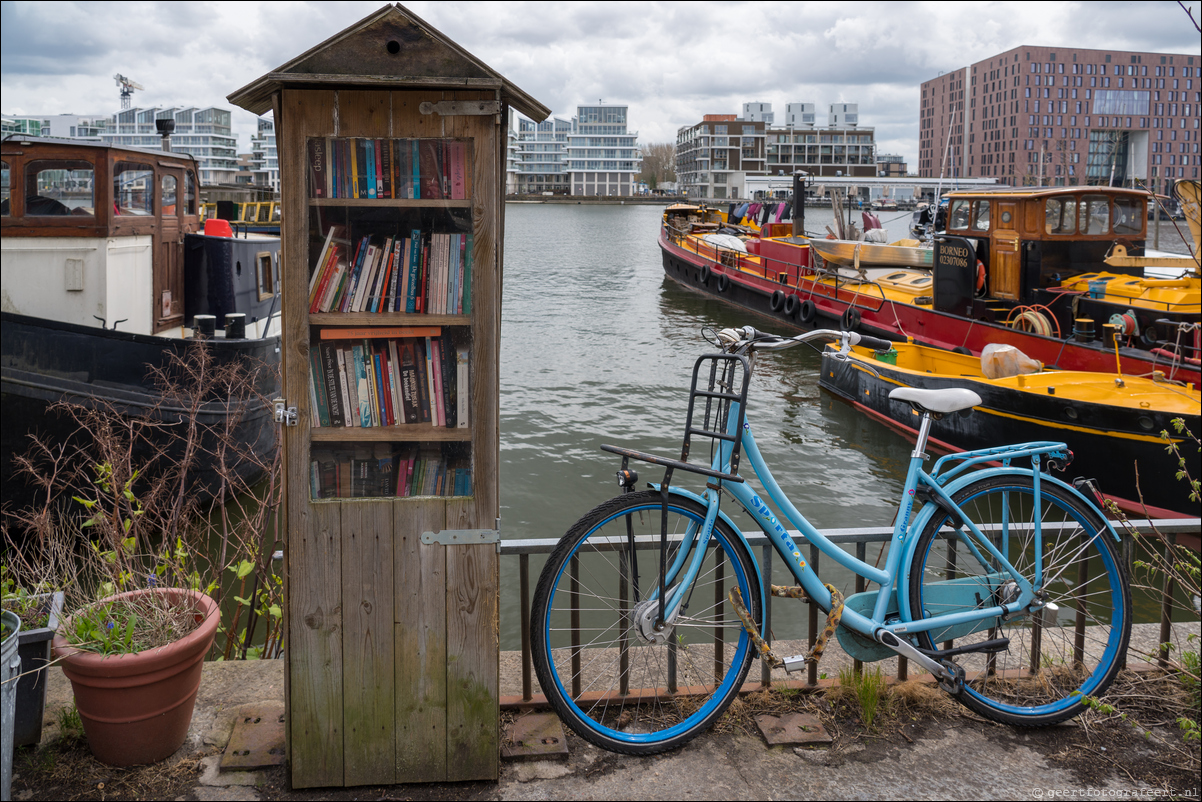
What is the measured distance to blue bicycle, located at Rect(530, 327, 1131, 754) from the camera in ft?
9.82

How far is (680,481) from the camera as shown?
36.3ft

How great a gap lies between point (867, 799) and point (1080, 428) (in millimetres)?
7329

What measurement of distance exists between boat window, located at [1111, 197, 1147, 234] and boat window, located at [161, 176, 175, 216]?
39.9 feet

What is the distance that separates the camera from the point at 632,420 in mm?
14172

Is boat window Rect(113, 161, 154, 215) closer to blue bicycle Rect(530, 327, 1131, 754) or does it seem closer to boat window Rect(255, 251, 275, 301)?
boat window Rect(255, 251, 275, 301)

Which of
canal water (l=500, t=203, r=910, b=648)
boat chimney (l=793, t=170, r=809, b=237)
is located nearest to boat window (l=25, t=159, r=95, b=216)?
canal water (l=500, t=203, r=910, b=648)

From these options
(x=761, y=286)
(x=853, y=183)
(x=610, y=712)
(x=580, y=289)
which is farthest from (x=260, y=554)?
(x=853, y=183)

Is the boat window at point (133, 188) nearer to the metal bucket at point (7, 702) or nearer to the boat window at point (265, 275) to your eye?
the boat window at point (265, 275)

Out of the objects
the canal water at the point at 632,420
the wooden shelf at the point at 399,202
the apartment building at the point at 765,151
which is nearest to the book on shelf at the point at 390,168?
the wooden shelf at the point at 399,202

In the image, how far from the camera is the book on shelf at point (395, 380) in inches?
112

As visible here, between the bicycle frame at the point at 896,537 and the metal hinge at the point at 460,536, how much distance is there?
591mm

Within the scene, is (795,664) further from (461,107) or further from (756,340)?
(461,107)

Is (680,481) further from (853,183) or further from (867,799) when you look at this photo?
(853,183)

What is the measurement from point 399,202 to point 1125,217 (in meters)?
13.5
